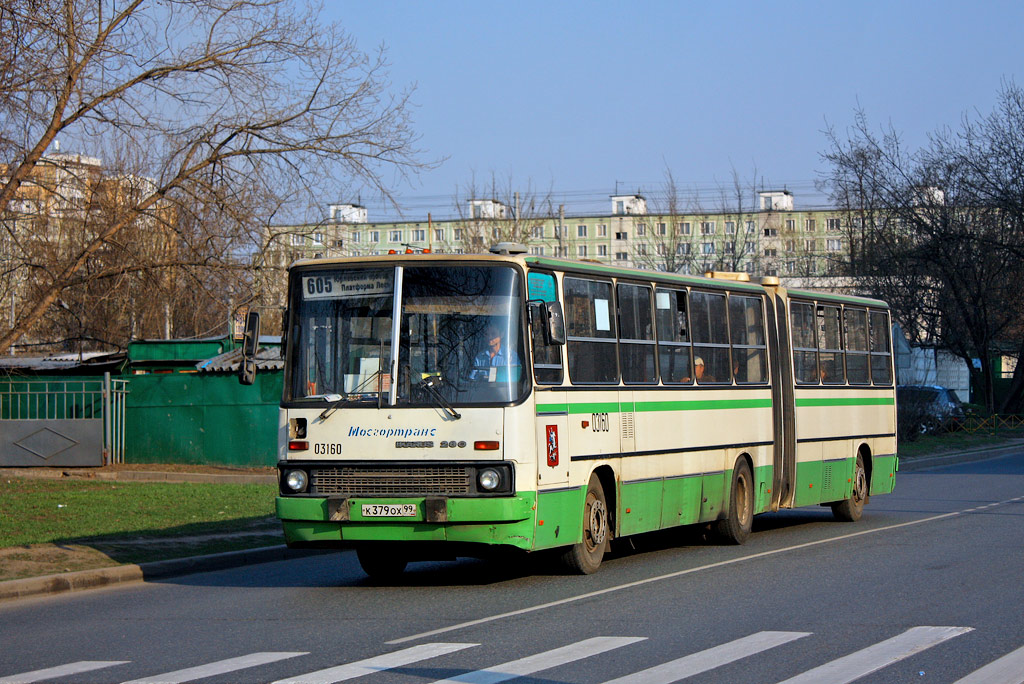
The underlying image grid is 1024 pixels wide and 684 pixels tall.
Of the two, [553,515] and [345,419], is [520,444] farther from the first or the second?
[345,419]

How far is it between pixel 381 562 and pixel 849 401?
8.37 metres

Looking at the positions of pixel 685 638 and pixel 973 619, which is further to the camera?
pixel 973 619

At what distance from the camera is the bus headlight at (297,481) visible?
11.7m

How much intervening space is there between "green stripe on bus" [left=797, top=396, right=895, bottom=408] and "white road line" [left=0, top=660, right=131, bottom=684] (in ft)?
35.5

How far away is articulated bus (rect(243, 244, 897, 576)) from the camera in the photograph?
11.2 m

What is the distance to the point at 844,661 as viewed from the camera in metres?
7.85

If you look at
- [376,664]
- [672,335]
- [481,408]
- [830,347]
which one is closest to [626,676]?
[376,664]

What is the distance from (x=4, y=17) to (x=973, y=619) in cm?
1301

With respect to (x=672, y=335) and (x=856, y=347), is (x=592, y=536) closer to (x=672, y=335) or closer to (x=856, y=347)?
(x=672, y=335)

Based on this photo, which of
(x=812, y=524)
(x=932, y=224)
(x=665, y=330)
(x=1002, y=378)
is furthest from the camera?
(x=1002, y=378)

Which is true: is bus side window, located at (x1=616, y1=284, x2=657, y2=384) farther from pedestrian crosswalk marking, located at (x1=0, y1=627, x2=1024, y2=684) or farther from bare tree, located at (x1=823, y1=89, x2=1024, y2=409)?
bare tree, located at (x1=823, y1=89, x2=1024, y2=409)

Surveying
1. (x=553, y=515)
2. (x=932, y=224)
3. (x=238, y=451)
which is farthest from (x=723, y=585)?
(x=932, y=224)

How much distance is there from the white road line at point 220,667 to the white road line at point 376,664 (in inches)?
22.4

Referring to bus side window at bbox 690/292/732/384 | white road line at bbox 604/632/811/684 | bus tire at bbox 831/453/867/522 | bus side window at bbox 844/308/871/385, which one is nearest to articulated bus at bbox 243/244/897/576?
bus side window at bbox 690/292/732/384
